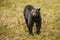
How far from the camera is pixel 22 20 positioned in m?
9.62

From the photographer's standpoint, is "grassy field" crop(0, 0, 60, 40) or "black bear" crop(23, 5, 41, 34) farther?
"grassy field" crop(0, 0, 60, 40)

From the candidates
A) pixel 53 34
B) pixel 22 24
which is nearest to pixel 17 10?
pixel 22 24

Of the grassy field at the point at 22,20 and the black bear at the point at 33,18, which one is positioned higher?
the black bear at the point at 33,18

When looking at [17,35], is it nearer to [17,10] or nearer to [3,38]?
[3,38]

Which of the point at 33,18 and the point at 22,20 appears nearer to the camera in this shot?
the point at 33,18

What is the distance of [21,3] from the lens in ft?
39.8

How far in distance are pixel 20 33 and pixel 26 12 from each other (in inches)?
34.5

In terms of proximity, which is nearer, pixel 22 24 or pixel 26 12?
pixel 26 12

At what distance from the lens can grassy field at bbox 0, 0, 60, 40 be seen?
26.7ft

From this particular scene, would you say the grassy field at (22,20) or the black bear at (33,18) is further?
the grassy field at (22,20)

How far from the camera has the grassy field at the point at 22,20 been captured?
8.13 m

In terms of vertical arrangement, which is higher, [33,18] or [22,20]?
[33,18]

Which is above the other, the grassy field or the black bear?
the black bear

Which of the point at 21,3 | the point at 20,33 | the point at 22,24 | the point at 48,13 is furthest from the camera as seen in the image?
the point at 21,3
